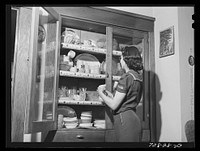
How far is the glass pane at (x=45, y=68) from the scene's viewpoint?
4.25ft

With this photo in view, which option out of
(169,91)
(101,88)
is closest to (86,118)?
(101,88)

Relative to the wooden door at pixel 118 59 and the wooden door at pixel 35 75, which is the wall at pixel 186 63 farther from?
the wooden door at pixel 35 75

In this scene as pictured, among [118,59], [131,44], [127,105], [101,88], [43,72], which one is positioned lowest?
[127,105]

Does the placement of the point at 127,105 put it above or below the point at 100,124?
above

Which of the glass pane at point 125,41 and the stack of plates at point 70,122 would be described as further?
the glass pane at point 125,41

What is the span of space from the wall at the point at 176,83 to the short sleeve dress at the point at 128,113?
302 mm

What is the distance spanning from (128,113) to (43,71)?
59cm

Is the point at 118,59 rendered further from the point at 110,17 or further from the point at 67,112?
the point at 67,112

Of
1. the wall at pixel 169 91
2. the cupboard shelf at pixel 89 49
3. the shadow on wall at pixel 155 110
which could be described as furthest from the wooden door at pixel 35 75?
the wall at pixel 169 91

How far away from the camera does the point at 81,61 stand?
1651 mm

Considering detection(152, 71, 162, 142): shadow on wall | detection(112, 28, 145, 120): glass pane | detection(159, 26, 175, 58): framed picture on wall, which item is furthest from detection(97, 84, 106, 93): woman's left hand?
detection(159, 26, 175, 58): framed picture on wall

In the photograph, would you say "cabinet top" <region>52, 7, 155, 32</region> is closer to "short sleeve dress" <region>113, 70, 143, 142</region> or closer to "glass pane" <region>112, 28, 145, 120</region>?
"glass pane" <region>112, 28, 145, 120</region>

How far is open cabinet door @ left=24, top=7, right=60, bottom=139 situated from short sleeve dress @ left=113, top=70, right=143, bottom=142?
A: 423 millimetres

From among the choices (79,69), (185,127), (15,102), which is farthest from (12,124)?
(185,127)
